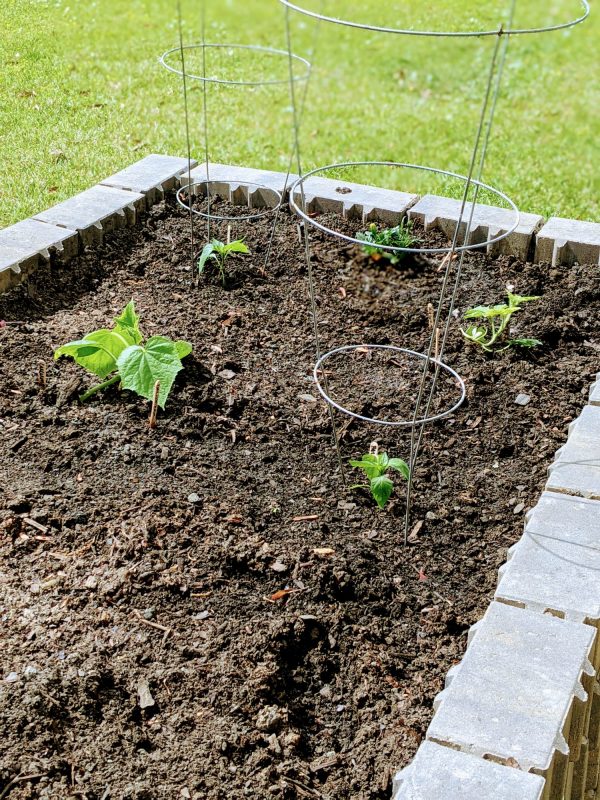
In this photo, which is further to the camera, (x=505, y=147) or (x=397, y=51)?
(x=397, y=51)

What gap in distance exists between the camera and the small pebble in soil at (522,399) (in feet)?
10.7

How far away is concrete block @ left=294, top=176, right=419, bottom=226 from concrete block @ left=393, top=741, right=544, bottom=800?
3.10 m

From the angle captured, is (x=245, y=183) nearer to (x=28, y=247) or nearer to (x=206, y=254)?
(x=206, y=254)

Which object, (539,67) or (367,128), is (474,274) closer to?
(367,128)

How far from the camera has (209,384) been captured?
3.32m

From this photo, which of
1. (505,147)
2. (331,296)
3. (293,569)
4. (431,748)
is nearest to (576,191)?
(505,147)

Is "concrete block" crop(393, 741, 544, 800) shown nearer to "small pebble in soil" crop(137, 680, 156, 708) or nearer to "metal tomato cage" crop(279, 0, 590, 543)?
"small pebble in soil" crop(137, 680, 156, 708)

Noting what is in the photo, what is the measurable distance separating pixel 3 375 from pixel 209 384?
0.77 m

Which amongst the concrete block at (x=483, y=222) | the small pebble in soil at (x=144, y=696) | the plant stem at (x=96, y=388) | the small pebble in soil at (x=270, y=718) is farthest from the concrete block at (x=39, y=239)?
the small pebble in soil at (x=270, y=718)

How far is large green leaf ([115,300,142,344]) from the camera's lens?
3260mm

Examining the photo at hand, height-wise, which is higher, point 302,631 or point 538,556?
point 538,556

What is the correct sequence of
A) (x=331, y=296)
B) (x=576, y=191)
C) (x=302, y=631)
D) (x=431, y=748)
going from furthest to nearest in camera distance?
(x=576, y=191)
(x=331, y=296)
(x=302, y=631)
(x=431, y=748)

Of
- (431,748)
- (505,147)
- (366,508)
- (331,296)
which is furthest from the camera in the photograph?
(505,147)

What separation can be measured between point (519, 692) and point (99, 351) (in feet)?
6.19
